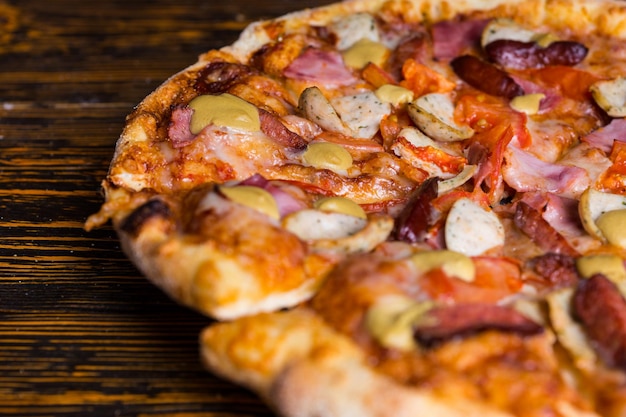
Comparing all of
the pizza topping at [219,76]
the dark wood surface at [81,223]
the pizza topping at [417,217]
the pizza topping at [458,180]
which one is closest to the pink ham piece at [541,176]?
the pizza topping at [458,180]

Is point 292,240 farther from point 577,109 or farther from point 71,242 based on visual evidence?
point 577,109

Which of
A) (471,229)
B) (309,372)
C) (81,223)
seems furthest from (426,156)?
(81,223)

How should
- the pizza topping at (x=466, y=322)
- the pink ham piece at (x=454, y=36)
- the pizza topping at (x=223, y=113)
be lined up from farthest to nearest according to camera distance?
1. the pink ham piece at (x=454, y=36)
2. the pizza topping at (x=223, y=113)
3. the pizza topping at (x=466, y=322)

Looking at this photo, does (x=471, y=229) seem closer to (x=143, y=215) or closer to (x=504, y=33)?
(x=143, y=215)

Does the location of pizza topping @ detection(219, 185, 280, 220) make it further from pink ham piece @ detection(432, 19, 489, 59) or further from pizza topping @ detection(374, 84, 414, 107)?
pink ham piece @ detection(432, 19, 489, 59)

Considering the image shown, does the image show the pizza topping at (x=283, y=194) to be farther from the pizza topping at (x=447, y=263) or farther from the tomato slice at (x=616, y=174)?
the tomato slice at (x=616, y=174)

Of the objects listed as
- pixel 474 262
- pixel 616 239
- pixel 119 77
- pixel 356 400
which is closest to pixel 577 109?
pixel 616 239

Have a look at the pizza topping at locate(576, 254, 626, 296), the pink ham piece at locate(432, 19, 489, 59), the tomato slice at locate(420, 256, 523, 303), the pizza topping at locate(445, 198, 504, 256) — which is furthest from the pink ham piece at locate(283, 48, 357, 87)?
the pizza topping at locate(576, 254, 626, 296)

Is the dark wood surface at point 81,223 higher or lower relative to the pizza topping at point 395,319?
lower
